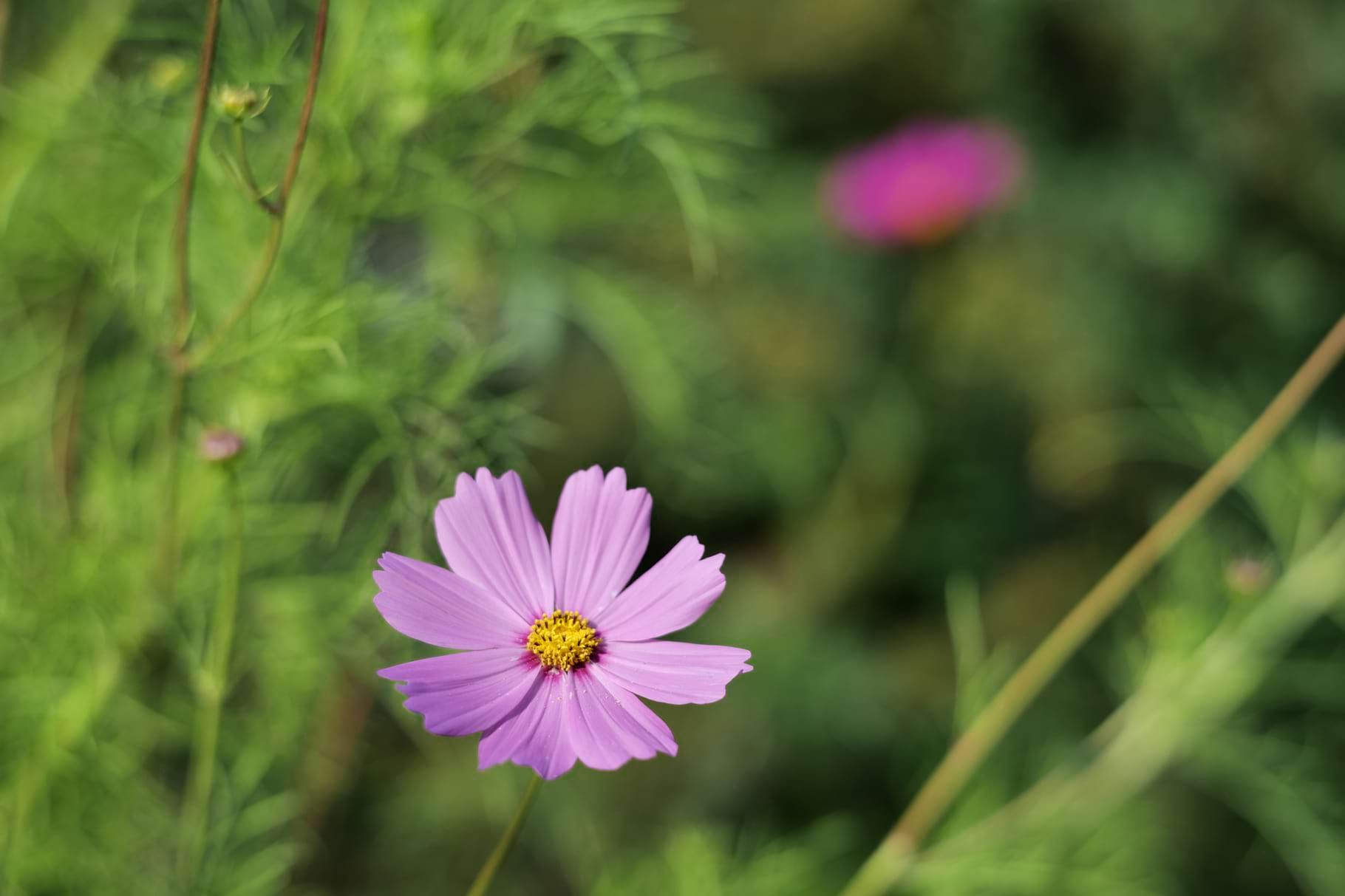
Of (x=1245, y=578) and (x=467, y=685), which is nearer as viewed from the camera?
(x=467, y=685)

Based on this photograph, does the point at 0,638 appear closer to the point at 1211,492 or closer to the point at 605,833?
the point at 605,833

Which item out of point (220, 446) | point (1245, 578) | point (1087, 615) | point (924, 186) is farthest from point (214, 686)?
point (924, 186)

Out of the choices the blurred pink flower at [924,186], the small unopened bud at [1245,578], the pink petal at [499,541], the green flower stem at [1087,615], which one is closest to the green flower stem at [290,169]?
the pink petal at [499,541]

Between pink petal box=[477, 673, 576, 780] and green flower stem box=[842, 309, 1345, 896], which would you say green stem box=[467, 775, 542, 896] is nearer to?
pink petal box=[477, 673, 576, 780]

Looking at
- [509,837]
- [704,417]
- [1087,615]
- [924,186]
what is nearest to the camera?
[509,837]

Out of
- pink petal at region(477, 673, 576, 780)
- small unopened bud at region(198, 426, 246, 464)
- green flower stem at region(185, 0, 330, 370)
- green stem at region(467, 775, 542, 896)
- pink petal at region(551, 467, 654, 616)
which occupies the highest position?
green flower stem at region(185, 0, 330, 370)

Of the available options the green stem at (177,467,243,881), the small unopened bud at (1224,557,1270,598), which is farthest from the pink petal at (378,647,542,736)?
the small unopened bud at (1224,557,1270,598)

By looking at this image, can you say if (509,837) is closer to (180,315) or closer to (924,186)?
(180,315)
